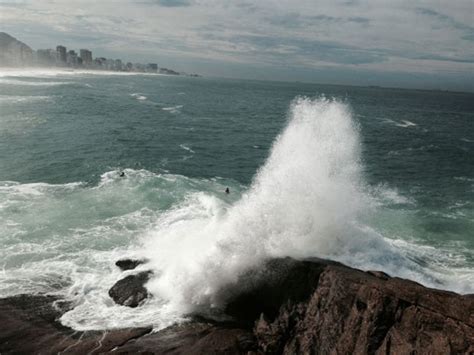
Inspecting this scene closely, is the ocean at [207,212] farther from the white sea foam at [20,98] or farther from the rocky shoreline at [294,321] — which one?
the white sea foam at [20,98]

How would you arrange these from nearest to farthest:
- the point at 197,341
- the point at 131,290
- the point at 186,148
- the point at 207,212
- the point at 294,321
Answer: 1. the point at 294,321
2. the point at 197,341
3. the point at 131,290
4. the point at 207,212
5. the point at 186,148

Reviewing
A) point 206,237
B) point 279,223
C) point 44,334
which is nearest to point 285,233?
point 279,223

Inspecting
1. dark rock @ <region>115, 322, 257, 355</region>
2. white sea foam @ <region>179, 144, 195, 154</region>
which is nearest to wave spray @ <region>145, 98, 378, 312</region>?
dark rock @ <region>115, 322, 257, 355</region>

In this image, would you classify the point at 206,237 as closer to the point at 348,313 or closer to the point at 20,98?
the point at 348,313

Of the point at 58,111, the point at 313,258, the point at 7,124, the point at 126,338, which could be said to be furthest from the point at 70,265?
the point at 58,111

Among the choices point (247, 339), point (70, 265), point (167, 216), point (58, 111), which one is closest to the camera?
point (247, 339)

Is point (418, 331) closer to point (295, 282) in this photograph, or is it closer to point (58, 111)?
point (295, 282)
